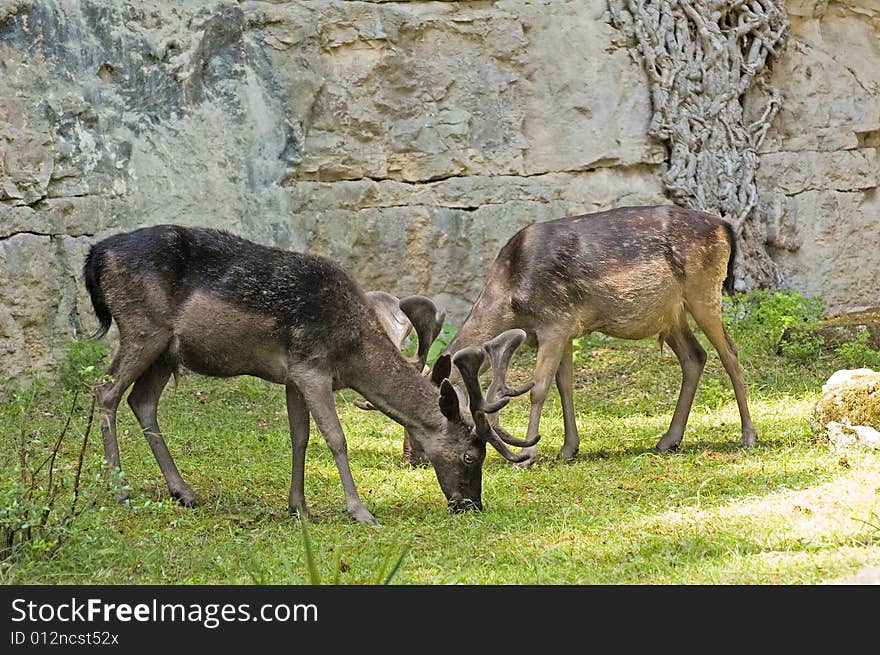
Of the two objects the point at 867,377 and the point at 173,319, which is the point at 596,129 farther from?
the point at 173,319

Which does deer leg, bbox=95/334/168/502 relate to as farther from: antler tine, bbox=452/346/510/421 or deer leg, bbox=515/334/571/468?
deer leg, bbox=515/334/571/468

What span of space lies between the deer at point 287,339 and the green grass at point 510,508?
16.8 inches

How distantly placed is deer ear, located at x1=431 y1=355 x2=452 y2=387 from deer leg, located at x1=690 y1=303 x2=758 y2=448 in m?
2.75

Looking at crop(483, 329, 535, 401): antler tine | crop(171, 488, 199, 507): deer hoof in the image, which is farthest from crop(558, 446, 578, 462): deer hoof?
crop(171, 488, 199, 507): deer hoof

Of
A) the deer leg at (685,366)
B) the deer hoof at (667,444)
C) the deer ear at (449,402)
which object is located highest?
the deer ear at (449,402)

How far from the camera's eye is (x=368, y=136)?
44.9 ft

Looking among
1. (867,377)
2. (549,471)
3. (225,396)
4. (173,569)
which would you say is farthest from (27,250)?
(867,377)

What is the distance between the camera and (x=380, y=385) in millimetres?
7332

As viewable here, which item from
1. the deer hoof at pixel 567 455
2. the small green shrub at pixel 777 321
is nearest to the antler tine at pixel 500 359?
the deer hoof at pixel 567 455

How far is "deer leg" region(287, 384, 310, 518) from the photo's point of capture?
735 centimetres

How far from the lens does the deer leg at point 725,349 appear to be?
9203 millimetres

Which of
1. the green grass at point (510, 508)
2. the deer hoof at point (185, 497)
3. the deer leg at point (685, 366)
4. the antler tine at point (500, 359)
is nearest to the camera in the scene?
the green grass at point (510, 508)

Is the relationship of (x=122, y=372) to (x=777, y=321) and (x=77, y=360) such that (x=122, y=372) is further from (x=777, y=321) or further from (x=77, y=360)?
(x=777, y=321)

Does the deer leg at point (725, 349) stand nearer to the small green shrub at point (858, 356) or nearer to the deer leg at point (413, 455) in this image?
the deer leg at point (413, 455)
